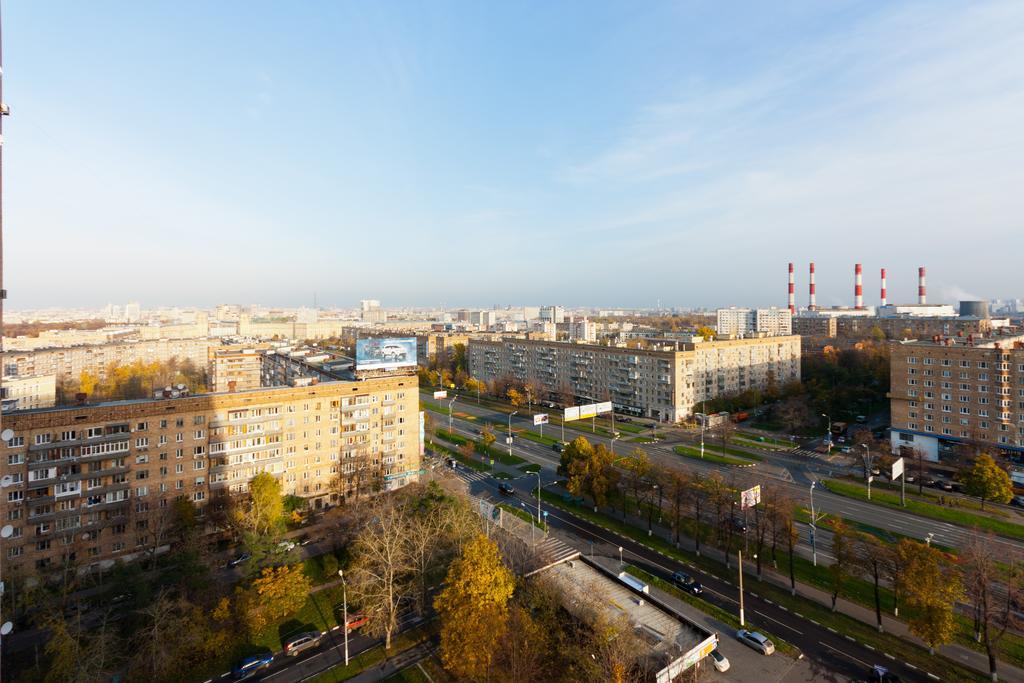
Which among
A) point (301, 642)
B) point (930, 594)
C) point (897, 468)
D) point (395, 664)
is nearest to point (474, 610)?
point (395, 664)

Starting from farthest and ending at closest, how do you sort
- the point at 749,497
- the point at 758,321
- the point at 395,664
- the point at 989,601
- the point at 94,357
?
the point at 758,321 → the point at 94,357 → the point at 749,497 → the point at 395,664 → the point at 989,601

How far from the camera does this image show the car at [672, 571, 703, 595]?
96.3 feet

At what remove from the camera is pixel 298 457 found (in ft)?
137

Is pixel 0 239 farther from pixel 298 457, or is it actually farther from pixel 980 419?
pixel 980 419

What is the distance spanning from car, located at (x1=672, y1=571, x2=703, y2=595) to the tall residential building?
137 metres

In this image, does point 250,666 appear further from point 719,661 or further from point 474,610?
point 719,661

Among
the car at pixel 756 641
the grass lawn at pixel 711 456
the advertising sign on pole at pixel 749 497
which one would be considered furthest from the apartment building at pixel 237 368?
the car at pixel 756 641

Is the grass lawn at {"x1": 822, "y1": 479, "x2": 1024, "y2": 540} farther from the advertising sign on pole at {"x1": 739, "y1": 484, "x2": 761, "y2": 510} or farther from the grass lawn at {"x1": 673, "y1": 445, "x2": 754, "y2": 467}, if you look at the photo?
the advertising sign on pole at {"x1": 739, "y1": 484, "x2": 761, "y2": 510}

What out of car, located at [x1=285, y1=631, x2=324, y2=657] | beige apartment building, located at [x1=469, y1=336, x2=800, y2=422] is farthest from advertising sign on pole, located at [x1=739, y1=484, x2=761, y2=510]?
beige apartment building, located at [x1=469, y1=336, x2=800, y2=422]

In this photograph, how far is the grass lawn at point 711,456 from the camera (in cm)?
5234

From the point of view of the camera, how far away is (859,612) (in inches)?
1070

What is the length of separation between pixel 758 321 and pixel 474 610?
182462 mm

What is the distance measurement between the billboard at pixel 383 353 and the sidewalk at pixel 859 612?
2661 cm

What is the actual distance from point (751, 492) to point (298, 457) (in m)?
34.7
